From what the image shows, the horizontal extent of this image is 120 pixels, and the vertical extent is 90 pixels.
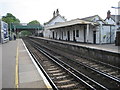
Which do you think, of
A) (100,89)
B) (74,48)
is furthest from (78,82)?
(74,48)

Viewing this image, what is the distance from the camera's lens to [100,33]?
26.8m

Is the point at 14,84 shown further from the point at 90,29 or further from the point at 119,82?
the point at 90,29

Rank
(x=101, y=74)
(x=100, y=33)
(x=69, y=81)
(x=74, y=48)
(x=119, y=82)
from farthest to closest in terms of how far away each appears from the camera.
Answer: (x=100, y=33), (x=74, y=48), (x=101, y=74), (x=69, y=81), (x=119, y=82)

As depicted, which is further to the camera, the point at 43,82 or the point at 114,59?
the point at 114,59

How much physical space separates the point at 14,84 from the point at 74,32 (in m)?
27.9

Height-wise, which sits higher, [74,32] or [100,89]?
[74,32]

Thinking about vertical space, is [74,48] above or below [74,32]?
below

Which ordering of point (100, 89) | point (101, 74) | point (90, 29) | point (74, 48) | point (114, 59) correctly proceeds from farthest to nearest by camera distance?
point (90, 29) < point (74, 48) < point (114, 59) < point (101, 74) < point (100, 89)

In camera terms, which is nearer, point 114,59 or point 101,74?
point 101,74

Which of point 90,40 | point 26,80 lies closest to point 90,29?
point 90,40

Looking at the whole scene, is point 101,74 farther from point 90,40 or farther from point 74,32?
point 74,32

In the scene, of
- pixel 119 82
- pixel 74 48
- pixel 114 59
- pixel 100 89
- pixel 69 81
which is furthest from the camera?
pixel 74 48

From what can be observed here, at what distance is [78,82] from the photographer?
8258 millimetres

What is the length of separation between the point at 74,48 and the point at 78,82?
602 inches
